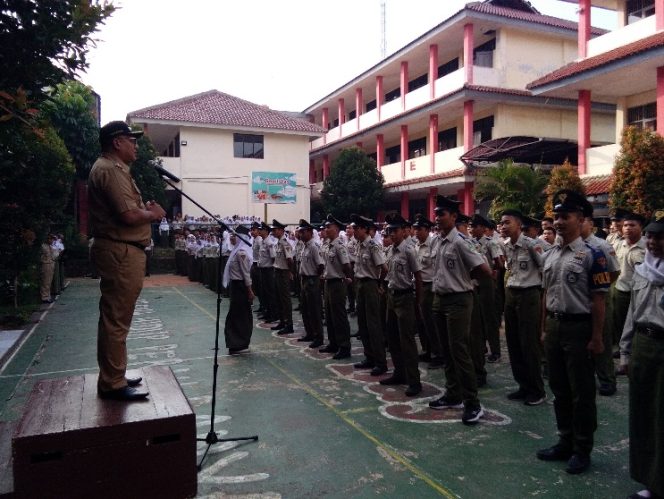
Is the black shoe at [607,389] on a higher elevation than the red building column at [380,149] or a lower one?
lower

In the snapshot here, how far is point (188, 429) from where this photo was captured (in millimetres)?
3209

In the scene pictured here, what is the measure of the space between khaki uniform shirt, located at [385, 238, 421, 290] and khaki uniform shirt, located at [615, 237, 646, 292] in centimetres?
256

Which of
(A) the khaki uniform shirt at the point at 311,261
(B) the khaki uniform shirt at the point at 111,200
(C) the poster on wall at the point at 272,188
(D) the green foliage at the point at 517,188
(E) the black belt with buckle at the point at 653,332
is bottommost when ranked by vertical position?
(E) the black belt with buckle at the point at 653,332

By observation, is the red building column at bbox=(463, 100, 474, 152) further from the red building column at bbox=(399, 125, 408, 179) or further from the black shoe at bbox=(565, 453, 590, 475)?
the black shoe at bbox=(565, 453, 590, 475)

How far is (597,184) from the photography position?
14.2m

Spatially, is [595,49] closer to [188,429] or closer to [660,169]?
[660,169]

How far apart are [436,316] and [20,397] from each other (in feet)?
14.5

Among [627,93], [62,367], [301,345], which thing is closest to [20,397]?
[62,367]

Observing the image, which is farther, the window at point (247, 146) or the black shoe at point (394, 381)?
the window at point (247, 146)

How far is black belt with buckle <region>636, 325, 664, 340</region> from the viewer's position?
3.15 m

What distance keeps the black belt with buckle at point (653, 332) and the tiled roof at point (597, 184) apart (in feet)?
37.5

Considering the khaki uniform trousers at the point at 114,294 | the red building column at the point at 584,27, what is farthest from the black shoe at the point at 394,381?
the red building column at the point at 584,27

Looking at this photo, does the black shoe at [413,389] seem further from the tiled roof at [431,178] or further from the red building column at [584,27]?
the tiled roof at [431,178]

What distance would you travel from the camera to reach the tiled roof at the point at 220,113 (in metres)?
24.9
